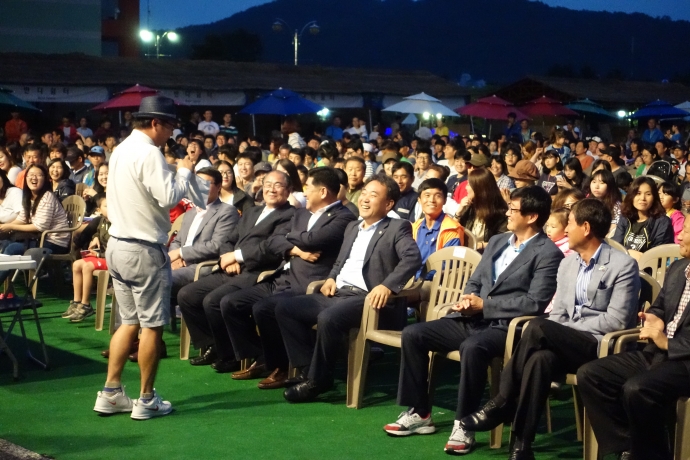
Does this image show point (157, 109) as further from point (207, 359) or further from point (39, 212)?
point (39, 212)

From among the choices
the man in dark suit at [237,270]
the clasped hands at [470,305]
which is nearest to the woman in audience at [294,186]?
the man in dark suit at [237,270]

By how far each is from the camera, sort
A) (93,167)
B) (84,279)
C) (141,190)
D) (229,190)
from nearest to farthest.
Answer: (141,190), (229,190), (84,279), (93,167)

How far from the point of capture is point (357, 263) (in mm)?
6910

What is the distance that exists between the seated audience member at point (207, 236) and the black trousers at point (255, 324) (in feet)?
2.93

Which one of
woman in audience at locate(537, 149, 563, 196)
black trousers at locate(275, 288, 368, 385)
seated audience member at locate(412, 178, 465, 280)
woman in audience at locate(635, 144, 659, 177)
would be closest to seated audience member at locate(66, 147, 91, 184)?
woman in audience at locate(537, 149, 563, 196)

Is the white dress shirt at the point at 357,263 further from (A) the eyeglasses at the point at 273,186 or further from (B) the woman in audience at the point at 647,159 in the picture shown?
(B) the woman in audience at the point at 647,159

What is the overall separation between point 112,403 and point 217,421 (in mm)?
671

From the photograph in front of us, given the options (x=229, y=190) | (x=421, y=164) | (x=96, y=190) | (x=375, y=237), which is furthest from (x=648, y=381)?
(x=421, y=164)

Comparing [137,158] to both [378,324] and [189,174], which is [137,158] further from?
[378,324]

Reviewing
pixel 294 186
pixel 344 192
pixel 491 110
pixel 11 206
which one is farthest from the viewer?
pixel 491 110

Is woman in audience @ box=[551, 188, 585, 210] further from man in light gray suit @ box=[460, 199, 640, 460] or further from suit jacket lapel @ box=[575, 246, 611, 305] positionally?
suit jacket lapel @ box=[575, 246, 611, 305]

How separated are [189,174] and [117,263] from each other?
706mm

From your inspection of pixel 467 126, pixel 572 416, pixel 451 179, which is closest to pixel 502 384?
pixel 572 416

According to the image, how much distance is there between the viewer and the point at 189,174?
20.8 ft
